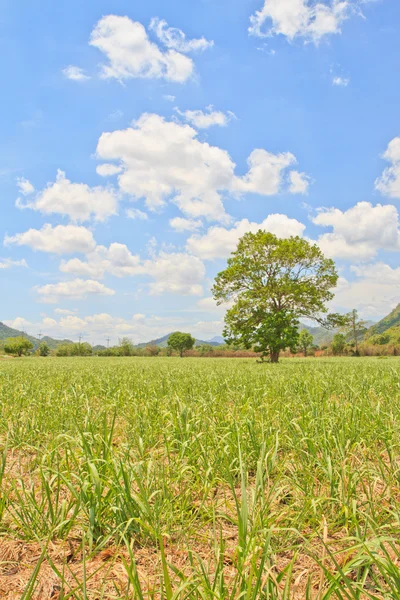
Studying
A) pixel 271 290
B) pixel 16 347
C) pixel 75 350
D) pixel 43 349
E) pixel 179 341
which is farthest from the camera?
pixel 179 341

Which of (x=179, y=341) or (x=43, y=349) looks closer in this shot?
(x=43, y=349)

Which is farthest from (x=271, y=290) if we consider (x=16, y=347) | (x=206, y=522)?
(x=16, y=347)

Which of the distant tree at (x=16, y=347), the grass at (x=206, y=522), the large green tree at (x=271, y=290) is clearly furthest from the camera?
the distant tree at (x=16, y=347)

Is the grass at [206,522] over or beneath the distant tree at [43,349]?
over

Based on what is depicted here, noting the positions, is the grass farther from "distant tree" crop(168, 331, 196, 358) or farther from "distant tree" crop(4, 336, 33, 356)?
"distant tree" crop(168, 331, 196, 358)

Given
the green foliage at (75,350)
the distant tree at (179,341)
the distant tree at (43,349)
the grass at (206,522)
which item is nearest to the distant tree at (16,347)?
the green foliage at (75,350)

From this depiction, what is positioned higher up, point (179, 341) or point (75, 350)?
point (179, 341)

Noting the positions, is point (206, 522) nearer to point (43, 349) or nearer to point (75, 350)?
A: point (75, 350)

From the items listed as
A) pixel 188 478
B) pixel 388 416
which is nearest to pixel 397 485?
pixel 388 416

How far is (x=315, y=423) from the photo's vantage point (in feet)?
11.7

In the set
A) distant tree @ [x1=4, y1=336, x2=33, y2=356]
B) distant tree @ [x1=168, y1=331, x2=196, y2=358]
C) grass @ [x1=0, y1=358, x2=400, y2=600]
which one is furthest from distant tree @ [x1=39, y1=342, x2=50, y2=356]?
grass @ [x1=0, y1=358, x2=400, y2=600]

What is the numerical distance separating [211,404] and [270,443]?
1.60m

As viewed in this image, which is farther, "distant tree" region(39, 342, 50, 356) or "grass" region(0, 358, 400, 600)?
"distant tree" region(39, 342, 50, 356)

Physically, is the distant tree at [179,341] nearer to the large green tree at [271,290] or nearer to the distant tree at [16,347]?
the distant tree at [16,347]
